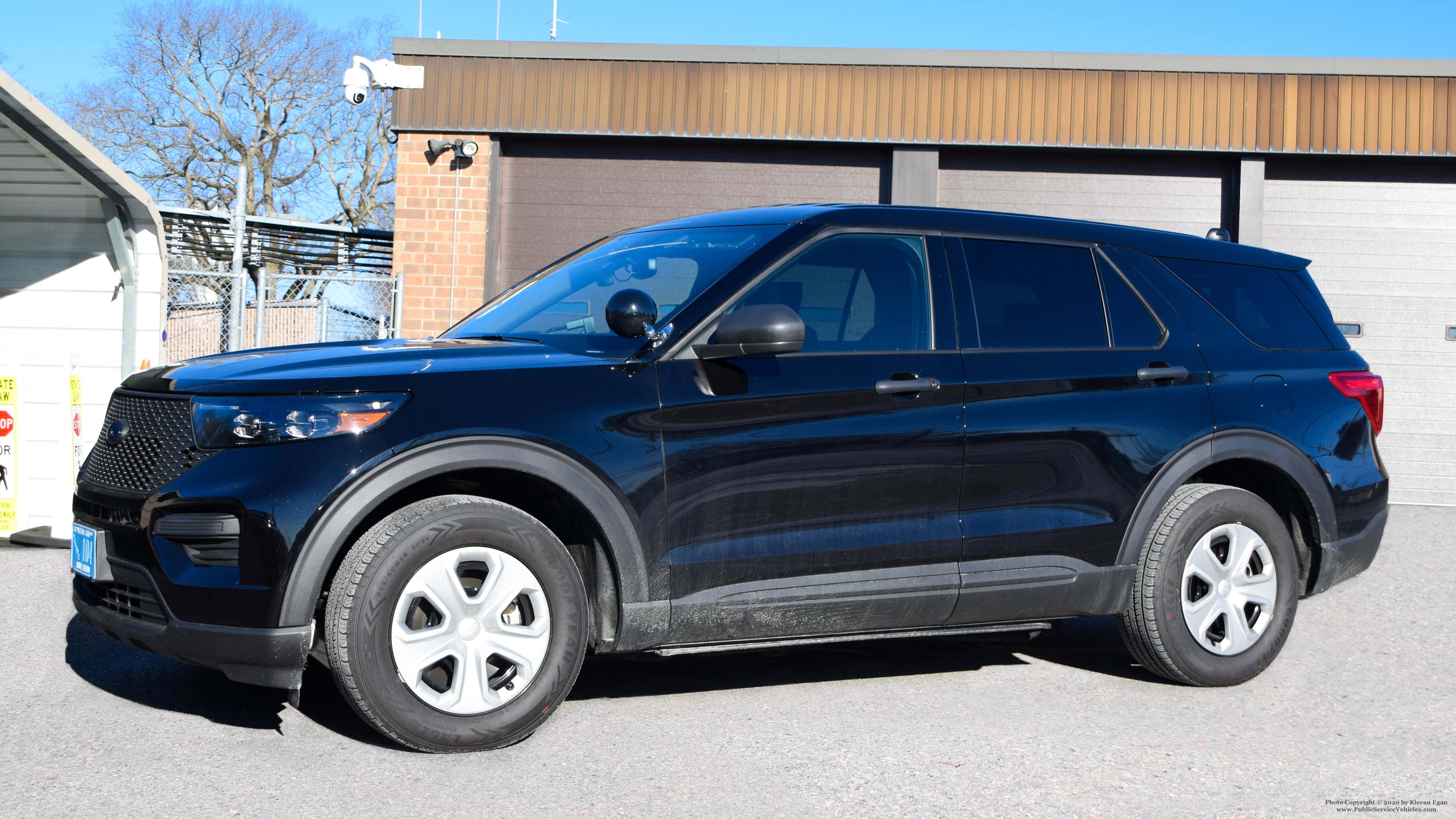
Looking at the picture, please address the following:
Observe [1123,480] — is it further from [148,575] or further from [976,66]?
[976,66]

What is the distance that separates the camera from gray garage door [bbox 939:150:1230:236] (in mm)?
13227

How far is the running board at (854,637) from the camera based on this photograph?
13.5ft

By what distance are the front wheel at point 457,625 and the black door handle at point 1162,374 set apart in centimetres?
231

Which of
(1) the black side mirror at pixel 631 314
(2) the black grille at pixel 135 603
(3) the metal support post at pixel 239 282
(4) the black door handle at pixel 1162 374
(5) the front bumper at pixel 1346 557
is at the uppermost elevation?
(3) the metal support post at pixel 239 282

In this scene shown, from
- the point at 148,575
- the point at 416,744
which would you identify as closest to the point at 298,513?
the point at 148,575

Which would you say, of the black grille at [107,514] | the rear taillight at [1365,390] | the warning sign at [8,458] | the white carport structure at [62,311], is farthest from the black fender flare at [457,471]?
the warning sign at [8,458]

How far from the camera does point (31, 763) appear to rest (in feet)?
12.1

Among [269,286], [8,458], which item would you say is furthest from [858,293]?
[269,286]

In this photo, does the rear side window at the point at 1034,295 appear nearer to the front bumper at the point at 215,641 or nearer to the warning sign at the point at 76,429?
the front bumper at the point at 215,641

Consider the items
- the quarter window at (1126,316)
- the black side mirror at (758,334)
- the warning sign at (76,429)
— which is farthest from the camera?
the warning sign at (76,429)

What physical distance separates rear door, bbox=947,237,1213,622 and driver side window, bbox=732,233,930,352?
177 mm

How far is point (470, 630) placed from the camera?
3.78 meters

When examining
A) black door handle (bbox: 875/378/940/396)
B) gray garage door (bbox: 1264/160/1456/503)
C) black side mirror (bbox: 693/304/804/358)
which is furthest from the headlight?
gray garage door (bbox: 1264/160/1456/503)

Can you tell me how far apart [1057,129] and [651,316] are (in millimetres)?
9872
